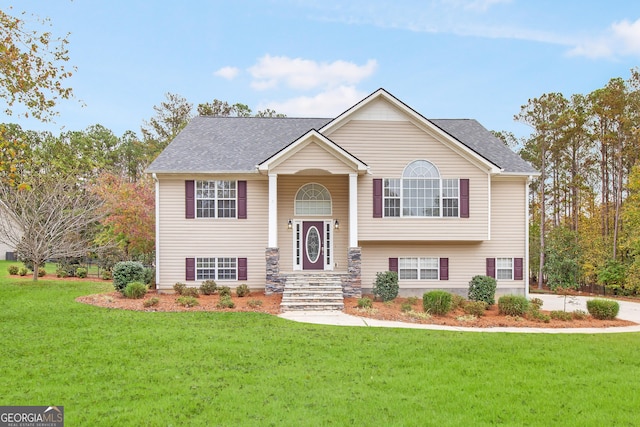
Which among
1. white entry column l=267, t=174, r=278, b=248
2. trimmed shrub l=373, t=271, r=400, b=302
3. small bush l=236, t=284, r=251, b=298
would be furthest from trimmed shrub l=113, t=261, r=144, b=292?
trimmed shrub l=373, t=271, r=400, b=302

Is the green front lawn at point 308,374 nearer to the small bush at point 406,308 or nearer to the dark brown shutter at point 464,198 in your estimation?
the small bush at point 406,308

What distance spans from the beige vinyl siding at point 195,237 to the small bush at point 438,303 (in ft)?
23.0

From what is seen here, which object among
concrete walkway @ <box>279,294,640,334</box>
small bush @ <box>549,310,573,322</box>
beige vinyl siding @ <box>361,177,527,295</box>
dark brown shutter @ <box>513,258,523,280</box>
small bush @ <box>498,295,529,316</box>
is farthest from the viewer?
dark brown shutter @ <box>513,258,523,280</box>

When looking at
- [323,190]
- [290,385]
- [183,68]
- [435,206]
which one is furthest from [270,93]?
[290,385]

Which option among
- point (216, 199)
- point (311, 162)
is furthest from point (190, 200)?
point (311, 162)

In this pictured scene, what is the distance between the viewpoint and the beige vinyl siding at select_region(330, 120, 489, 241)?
17.6m

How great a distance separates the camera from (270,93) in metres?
31.2

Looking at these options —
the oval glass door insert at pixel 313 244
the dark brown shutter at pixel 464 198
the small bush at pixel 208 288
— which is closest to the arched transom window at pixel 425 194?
the dark brown shutter at pixel 464 198

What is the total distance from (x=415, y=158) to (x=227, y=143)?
26.3 ft

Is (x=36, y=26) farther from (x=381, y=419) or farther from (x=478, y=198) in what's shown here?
(x=478, y=198)

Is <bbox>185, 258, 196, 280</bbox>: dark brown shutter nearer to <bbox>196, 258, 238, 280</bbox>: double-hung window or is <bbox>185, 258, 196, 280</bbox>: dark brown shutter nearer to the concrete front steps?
<bbox>196, 258, 238, 280</bbox>: double-hung window

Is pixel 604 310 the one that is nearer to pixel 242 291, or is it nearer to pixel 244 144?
pixel 242 291

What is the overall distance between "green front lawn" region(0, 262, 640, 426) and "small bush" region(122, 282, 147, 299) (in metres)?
3.80

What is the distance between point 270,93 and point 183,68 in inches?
336
